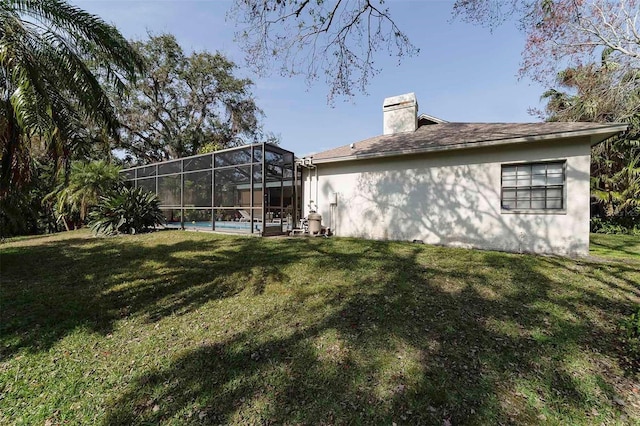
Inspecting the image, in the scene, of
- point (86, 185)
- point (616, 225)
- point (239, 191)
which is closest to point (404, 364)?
point (239, 191)

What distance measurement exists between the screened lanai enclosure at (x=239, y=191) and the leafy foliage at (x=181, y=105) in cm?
929

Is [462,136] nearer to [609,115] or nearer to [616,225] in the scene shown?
[609,115]

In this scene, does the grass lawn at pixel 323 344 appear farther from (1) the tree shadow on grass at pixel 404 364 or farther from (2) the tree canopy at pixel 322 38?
(2) the tree canopy at pixel 322 38

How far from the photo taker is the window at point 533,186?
702 centimetres

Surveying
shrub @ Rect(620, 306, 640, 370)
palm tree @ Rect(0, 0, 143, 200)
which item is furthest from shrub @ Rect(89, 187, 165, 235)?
shrub @ Rect(620, 306, 640, 370)

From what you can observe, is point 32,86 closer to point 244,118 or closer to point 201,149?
point 201,149

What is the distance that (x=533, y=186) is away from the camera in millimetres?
7270

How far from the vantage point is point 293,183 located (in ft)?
35.3

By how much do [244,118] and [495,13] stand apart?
20017 mm

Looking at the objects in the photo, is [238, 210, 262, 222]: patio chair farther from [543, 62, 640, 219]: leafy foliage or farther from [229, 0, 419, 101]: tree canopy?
[543, 62, 640, 219]: leafy foliage

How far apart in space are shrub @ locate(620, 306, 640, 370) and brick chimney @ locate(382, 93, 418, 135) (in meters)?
8.98

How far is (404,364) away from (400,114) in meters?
10.3

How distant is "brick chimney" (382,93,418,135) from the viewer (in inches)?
435

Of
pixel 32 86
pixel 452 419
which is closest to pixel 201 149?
pixel 32 86
